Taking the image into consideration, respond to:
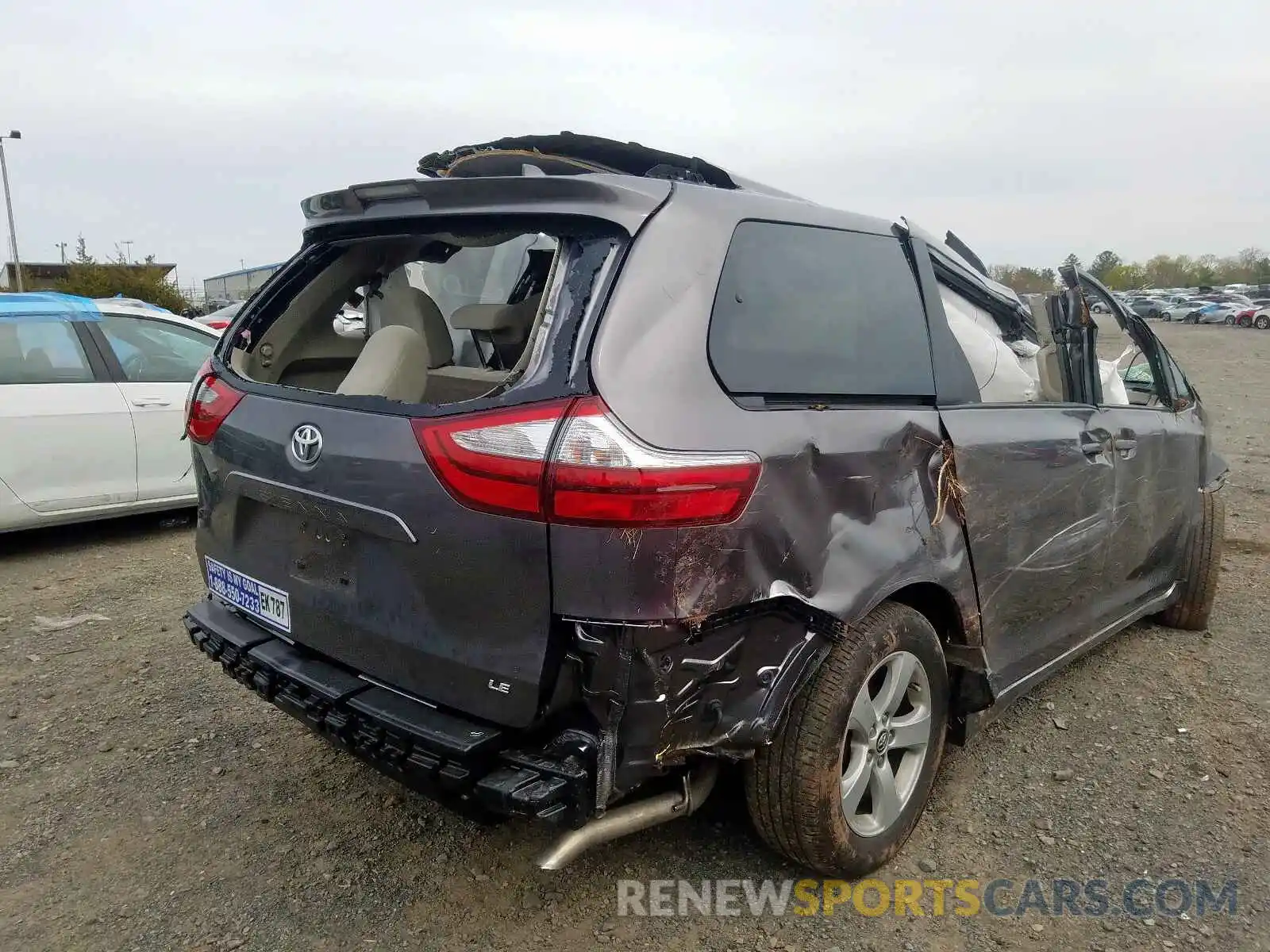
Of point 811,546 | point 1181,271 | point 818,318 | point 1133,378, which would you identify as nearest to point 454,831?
point 811,546

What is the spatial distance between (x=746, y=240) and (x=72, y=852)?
2519mm

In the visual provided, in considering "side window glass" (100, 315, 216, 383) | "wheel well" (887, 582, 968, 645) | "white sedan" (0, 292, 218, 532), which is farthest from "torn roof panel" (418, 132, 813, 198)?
"side window glass" (100, 315, 216, 383)

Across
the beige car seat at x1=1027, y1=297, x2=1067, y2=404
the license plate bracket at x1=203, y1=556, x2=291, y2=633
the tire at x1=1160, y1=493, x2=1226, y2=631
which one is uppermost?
the beige car seat at x1=1027, y1=297, x2=1067, y2=404

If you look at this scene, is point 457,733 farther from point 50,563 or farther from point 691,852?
point 50,563

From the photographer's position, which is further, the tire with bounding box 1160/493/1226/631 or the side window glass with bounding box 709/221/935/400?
the tire with bounding box 1160/493/1226/631

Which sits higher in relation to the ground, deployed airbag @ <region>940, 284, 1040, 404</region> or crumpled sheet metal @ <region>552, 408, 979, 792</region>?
deployed airbag @ <region>940, 284, 1040, 404</region>

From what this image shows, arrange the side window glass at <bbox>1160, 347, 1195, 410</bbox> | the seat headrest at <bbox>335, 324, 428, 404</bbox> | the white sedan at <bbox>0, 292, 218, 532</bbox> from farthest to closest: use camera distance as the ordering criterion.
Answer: the white sedan at <bbox>0, 292, 218, 532</bbox> → the side window glass at <bbox>1160, 347, 1195, 410</bbox> → the seat headrest at <bbox>335, 324, 428, 404</bbox>

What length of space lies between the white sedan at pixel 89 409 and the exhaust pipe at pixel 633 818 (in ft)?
13.4

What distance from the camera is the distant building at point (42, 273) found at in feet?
131

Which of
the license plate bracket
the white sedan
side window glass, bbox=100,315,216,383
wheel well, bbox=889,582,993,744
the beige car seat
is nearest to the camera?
the license plate bracket

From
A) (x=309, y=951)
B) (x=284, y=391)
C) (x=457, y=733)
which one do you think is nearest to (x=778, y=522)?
(x=457, y=733)

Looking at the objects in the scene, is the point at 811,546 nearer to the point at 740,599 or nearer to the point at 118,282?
the point at 740,599

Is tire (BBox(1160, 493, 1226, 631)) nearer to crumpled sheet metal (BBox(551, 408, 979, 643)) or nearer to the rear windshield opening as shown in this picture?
crumpled sheet metal (BBox(551, 408, 979, 643))

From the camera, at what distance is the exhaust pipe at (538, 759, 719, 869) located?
79.4 inches
